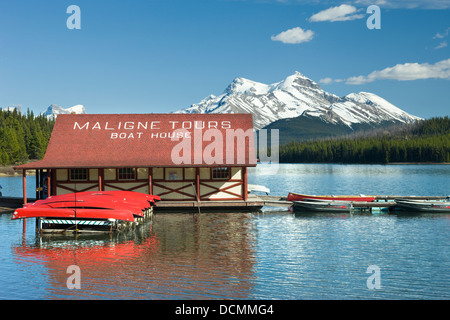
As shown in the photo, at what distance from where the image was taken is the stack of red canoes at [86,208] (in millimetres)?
27625

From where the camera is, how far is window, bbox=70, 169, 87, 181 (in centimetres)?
3784

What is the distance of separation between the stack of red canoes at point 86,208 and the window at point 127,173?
5895mm

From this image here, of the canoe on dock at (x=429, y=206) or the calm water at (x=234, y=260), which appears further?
the canoe on dock at (x=429, y=206)

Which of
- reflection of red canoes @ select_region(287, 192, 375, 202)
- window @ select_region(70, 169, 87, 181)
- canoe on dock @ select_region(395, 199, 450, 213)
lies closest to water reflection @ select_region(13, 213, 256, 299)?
window @ select_region(70, 169, 87, 181)

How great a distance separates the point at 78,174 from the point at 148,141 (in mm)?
6216

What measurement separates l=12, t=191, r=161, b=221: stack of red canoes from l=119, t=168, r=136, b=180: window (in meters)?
5.89

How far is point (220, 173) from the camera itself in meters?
37.9

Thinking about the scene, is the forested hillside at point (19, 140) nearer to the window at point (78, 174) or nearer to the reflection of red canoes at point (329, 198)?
the window at point (78, 174)

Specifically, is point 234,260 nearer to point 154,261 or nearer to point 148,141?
point 154,261

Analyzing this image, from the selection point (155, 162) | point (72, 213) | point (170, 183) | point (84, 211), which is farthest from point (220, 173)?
point (72, 213)

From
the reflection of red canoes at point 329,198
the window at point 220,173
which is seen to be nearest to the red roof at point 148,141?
the window at point 220,173

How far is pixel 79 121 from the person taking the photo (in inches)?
1633

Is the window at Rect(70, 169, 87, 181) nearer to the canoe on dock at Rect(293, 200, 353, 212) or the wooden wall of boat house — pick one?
the wooden wall of boat house
